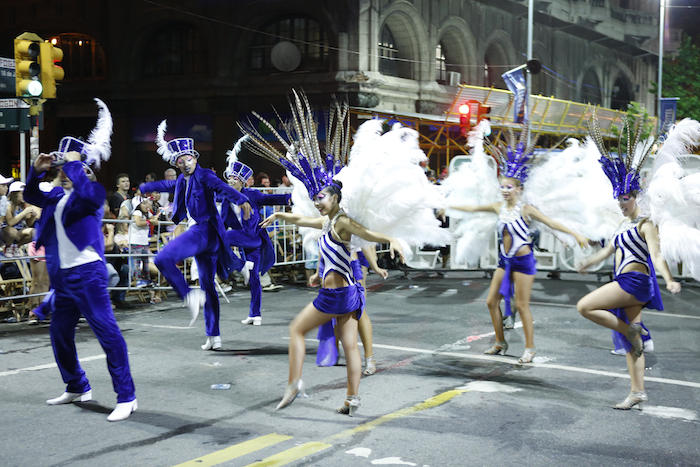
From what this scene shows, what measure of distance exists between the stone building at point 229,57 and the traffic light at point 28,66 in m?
15.5

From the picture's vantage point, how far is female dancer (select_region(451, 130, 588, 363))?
853cm

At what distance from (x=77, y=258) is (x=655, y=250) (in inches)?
181

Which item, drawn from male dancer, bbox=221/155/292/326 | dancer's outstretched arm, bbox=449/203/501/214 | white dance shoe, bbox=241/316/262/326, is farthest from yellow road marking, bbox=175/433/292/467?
white dance shoe, bbox=241/316/262/326

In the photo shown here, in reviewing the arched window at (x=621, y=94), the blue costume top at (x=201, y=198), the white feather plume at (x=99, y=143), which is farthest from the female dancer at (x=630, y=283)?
the arched window at (x=621, y=94)

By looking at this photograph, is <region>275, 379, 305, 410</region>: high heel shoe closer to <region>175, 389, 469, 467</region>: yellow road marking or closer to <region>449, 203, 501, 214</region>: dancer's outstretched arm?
<region>175, 389, 469, 467</region>: yellow road marking

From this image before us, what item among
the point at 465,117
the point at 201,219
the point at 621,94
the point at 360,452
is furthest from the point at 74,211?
the point at 621,94

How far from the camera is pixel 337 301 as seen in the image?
20.8ft

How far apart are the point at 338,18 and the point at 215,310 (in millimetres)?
19847


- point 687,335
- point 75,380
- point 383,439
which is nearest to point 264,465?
point 383,439

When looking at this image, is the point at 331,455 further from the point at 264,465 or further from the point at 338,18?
the point at 338,18

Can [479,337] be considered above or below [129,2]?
below

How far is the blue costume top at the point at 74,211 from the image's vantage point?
20.4 ft

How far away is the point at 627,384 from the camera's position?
7.50 meters

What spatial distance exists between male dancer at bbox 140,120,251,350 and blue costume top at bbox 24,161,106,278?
1.78 meters
